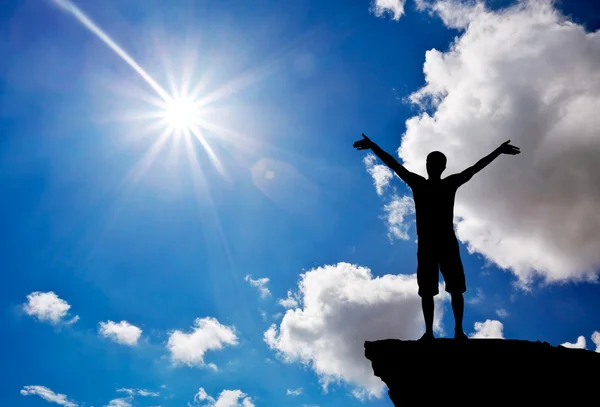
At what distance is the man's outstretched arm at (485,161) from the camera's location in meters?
7.00

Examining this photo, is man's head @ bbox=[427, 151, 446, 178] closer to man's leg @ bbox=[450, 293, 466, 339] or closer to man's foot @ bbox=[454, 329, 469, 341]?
man's leg @ bbox=[450, 293, 466, 339]

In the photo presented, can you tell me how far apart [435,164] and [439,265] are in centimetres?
183

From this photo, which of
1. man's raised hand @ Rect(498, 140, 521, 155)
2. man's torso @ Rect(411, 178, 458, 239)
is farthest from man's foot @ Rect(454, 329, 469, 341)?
man's raised hand @ Rect(498, 140, 521, 155)

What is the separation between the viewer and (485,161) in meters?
7.06

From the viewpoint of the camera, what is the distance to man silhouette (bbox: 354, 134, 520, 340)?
22.0 feet

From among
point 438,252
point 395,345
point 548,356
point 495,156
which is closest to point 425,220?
point 438,252

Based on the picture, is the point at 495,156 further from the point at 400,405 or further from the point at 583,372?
the point at 400,405

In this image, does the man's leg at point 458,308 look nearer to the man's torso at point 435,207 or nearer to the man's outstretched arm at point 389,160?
the man's torso at point 435,207

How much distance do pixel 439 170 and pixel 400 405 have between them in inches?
158

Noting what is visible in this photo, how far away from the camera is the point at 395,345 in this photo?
5.91m

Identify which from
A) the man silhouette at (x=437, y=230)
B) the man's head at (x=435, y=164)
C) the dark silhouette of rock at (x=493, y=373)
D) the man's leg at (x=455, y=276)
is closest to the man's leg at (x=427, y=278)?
the man silhouette at (x=437, y=230)

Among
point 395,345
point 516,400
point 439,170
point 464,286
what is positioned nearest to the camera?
point 516,400

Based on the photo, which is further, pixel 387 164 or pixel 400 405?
pixel 387 164

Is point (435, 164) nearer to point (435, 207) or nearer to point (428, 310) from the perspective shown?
point (435, 207)
